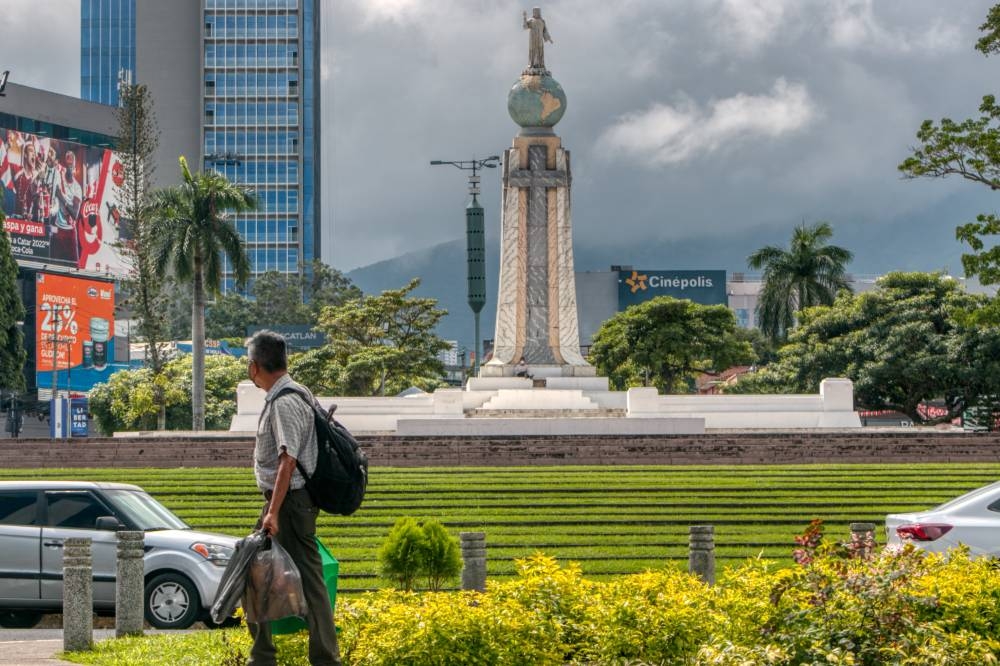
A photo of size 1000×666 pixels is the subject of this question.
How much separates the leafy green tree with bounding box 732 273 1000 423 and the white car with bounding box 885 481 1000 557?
118 ft

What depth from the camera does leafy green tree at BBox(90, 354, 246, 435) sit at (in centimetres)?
5867

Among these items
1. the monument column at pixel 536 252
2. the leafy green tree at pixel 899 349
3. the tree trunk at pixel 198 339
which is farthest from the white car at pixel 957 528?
the leafy green tree at pixel 899 349

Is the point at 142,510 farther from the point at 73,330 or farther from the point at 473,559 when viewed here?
the point at 73,330

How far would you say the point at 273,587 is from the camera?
24.7 ft

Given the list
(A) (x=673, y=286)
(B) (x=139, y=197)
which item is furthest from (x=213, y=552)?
(A) (x=673, y=286)

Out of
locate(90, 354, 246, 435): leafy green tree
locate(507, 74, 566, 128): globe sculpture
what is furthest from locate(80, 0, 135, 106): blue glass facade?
locate(507, 74, 566, 128): globe sculpture

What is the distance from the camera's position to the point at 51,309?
253 feet

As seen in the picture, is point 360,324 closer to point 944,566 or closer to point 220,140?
point 944,566

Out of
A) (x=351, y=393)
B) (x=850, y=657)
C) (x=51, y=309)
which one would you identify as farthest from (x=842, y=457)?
(x=51, y=309)

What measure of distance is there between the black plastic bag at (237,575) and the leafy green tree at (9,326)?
53422 millimetres

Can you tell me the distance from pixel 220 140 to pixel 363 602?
406 ft

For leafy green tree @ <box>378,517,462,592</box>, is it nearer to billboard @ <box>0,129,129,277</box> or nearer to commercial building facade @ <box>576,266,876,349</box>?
billboard @ <box>0,129,129,277</box>

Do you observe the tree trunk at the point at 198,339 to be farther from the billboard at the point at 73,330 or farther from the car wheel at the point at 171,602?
the car wheel at the point at 171,602

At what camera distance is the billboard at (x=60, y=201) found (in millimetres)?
80438
